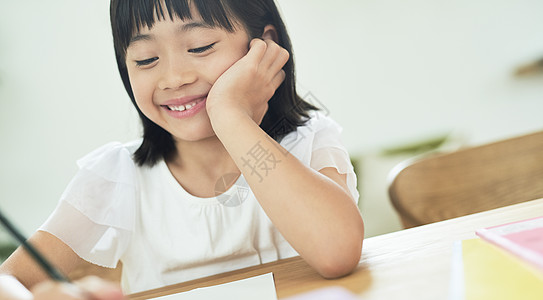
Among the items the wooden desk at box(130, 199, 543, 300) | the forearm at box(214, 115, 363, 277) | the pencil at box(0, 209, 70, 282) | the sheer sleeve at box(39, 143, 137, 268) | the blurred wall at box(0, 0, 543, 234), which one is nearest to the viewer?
the pencil at box(0, 209, 70, 282)

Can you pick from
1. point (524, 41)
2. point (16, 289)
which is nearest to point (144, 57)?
point (16, 289)

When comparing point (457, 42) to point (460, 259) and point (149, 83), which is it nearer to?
point (149, 83)

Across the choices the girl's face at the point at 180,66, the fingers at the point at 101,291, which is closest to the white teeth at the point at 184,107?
the girl's face at the point at 180,66

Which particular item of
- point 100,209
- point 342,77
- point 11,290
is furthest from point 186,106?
point 342,77

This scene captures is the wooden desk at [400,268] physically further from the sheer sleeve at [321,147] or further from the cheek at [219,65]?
the cheek at [219,65]

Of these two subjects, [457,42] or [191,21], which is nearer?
[191,21]

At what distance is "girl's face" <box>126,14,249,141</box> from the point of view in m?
0.71

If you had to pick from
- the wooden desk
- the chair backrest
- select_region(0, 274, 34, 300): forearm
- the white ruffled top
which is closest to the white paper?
the wooden desk

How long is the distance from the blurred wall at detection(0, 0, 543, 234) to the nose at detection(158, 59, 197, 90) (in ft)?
3.76

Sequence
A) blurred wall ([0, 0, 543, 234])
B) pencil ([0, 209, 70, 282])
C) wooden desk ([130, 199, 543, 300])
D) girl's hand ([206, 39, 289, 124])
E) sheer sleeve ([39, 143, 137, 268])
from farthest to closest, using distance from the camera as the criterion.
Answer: blurred wall ([0, 0, 543, 234]) → sheer sleeve ([39, 143, 137, 268]) → girl's hand ([206, 39, 289, 124]) → wooden desk ([130, 199, 543, 300]) → pencil ([0, 209, 70, 282])

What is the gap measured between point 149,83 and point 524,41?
6.62 ft

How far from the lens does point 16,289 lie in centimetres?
54

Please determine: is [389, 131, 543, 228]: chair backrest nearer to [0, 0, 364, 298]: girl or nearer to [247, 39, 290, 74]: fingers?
[0, 0, 364, 298]: girl

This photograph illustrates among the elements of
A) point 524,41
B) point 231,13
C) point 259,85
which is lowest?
point 524,41
